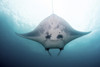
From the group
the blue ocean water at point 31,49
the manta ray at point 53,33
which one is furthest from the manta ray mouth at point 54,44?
the blue ocean water at point 31,49

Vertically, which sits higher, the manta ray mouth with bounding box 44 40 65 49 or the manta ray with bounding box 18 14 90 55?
the manta ray with bounding box 18 14 90 55

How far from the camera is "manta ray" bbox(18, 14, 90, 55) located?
4895mm

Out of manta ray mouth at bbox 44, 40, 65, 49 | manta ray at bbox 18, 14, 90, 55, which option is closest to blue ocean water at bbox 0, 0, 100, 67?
manta ray at bbox 18, 14, 90, 55

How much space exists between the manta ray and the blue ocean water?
10.8m

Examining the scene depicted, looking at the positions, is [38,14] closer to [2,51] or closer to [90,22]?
[90,22]

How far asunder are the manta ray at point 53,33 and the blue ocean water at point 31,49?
10.8 metres

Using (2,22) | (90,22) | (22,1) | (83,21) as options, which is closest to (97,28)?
(90,22)

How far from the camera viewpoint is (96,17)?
46.6 ft

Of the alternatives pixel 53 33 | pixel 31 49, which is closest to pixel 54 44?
pixel 53 33

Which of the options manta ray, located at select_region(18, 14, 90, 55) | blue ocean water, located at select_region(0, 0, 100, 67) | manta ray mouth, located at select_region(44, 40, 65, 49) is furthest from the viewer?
blue ocean water, located at select_region(0, 0, 100, 67)

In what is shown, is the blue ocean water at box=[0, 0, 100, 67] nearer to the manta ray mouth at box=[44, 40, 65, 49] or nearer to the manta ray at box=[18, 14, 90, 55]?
the manta ray at box=[18, 14, 90, 55]

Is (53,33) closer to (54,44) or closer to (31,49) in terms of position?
(54,44)

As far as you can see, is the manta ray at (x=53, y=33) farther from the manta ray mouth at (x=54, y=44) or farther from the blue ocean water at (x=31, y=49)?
the blue ocean water at (x=31, y=49)

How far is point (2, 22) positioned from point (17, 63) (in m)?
26.0
